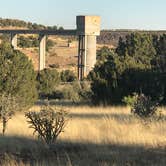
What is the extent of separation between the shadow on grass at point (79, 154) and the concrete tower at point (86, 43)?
4989cm

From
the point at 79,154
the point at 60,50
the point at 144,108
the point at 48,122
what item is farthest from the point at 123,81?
the point at 60,50

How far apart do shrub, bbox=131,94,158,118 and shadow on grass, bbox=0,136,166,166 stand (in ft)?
15.3

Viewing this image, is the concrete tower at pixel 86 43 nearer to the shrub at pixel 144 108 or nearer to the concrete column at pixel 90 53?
the concrete column at pixel 90 53

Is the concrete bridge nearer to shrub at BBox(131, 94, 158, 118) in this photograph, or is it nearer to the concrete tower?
the concrete tower

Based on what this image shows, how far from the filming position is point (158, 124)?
1706 centimetres

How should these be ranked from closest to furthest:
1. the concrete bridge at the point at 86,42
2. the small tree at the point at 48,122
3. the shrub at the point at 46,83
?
the small tree at the point at 48,122 < the shrub at the point at 46,83 < the concrete bridge at the point at 86,42

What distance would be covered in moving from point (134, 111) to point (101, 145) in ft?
18.9

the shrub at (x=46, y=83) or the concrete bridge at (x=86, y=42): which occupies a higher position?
the concrete bridge at (x=86, y=42)

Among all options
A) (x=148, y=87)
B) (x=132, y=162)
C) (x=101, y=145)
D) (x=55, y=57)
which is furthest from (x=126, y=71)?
(x=55, y=57)

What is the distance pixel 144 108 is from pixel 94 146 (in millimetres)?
5409

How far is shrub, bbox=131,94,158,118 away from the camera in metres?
17.9

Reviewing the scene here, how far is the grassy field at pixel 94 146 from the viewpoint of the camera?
1076 centimetres

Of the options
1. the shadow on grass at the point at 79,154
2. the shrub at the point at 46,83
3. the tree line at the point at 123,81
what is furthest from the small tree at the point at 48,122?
the shrub at the point at 46,83

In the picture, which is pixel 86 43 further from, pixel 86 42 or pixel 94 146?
pixel 94 146
